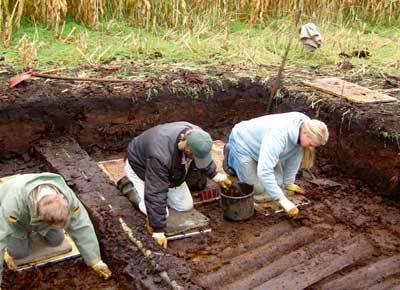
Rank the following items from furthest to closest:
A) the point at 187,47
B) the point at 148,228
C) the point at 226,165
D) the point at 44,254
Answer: the point at 187,47 < the point at 226,165 < the point at 148,228 < the point at 44,254

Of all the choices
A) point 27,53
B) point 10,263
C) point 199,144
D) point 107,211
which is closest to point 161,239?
point 107,211

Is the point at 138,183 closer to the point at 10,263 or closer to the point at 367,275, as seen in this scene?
the point at 10,263

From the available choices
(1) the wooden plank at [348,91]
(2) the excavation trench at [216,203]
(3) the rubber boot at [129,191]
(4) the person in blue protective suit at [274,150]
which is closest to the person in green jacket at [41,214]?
(2) the excavation trench at [216,203]

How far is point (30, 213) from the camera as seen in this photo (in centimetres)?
322

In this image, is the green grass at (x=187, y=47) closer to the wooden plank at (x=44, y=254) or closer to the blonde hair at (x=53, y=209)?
the wooden plank at (x=44, y=254)

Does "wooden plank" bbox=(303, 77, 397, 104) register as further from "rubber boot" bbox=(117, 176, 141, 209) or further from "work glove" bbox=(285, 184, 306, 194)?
"rubber boot" bbox=(117, 176, 141, 209)

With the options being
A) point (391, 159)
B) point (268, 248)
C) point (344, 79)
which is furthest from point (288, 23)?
point (268, 248)

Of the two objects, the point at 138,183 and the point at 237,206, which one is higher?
the point at 138,183

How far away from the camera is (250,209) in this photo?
4.62 metres

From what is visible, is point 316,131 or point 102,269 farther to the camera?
point 316,131

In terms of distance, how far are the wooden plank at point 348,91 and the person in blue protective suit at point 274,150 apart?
4.40ft

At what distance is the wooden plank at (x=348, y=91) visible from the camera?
5711mm

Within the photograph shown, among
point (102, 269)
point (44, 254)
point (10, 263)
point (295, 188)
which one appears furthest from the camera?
point (295, 188)

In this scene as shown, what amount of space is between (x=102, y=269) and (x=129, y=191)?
965 millimetres
